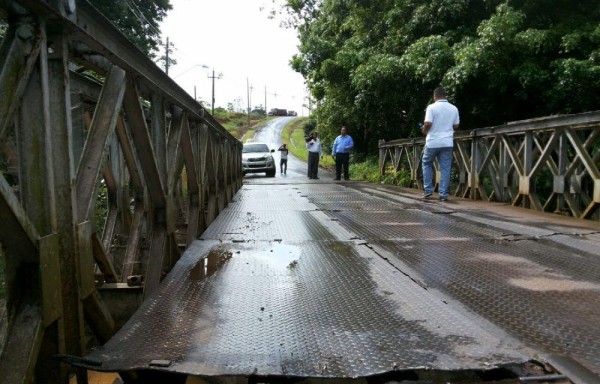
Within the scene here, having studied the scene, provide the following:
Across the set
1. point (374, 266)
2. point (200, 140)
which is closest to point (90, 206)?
point (374, 266)

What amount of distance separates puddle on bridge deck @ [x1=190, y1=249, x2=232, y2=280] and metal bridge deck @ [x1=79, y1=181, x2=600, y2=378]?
0.05 feet

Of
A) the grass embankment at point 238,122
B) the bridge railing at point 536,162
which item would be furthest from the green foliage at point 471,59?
the grass embankment at point 238,122

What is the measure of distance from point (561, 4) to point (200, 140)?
33.7 ft

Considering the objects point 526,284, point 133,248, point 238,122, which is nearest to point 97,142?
point 526,284

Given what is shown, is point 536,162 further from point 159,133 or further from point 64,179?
point 64,179

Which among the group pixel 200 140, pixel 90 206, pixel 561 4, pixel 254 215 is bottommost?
pixel 254 215

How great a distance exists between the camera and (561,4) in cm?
1177

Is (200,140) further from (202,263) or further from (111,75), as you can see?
(111,75)

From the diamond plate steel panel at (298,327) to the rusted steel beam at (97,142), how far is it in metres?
0.60

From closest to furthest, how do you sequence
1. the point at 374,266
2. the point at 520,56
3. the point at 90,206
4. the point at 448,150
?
the point at 90,206, the point at 374,266, the point at 448,150, the point at 520,56

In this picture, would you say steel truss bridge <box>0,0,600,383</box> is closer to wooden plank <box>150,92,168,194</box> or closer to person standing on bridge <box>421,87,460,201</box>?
wooden plank <box>150,92,168,194</box>

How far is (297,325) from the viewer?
234 cm

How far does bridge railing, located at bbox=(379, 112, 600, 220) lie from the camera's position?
582 cm

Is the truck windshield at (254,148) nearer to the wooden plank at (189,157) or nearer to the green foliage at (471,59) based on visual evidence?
the green foliage at (471,59)
